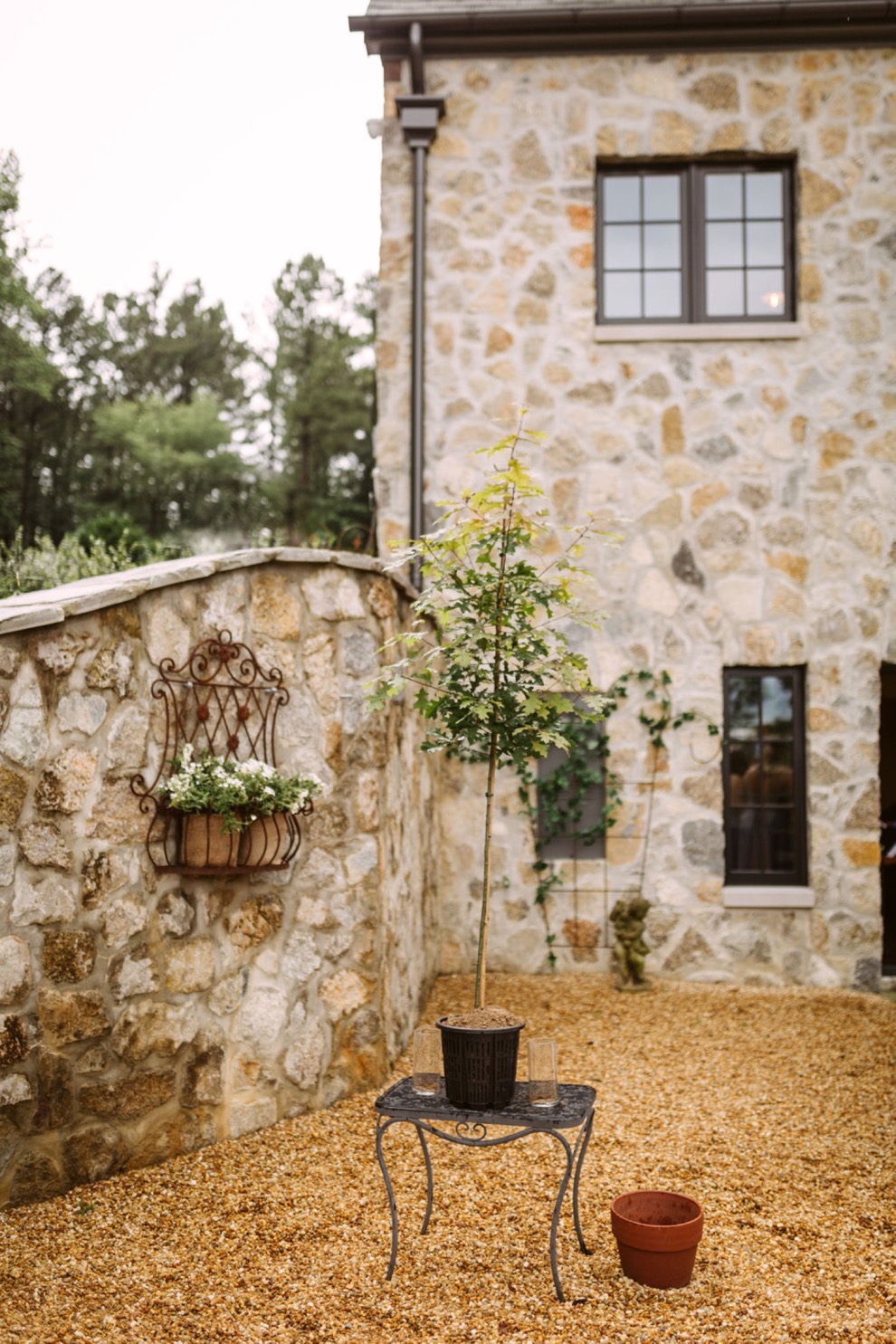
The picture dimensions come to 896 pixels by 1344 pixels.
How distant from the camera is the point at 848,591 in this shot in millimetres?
7062

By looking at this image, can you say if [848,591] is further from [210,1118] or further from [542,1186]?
[210,1118]

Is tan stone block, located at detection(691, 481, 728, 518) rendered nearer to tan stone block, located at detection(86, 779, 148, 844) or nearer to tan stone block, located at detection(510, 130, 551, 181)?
tan stone block, located at detection(510, 130, 551, 181)

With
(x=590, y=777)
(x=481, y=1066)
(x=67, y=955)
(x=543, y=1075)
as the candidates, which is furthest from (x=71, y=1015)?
(x=590, y=777)

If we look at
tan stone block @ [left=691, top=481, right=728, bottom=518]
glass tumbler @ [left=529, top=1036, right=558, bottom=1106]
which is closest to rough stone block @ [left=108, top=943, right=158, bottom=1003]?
glass tumbler @ [left=529, top=1036, right=558, bottom=1106]

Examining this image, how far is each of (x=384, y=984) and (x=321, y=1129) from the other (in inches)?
26.6

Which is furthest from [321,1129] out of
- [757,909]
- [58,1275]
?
[757,909]

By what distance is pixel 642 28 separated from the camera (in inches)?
283

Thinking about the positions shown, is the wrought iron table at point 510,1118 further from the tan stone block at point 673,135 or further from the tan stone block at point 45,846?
the tan stone block at point 673,135

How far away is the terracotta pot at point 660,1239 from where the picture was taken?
3.05m

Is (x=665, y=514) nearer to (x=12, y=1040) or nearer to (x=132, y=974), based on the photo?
(x=132, y=974)

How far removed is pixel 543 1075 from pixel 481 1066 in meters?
0.19

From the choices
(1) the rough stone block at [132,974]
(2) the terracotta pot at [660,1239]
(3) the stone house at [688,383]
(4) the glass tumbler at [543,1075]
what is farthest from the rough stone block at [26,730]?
(3) the stone house at [688,383]

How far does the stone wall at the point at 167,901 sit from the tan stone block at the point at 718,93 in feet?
14.7

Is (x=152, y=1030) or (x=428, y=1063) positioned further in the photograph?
(x=152, y=1030)
